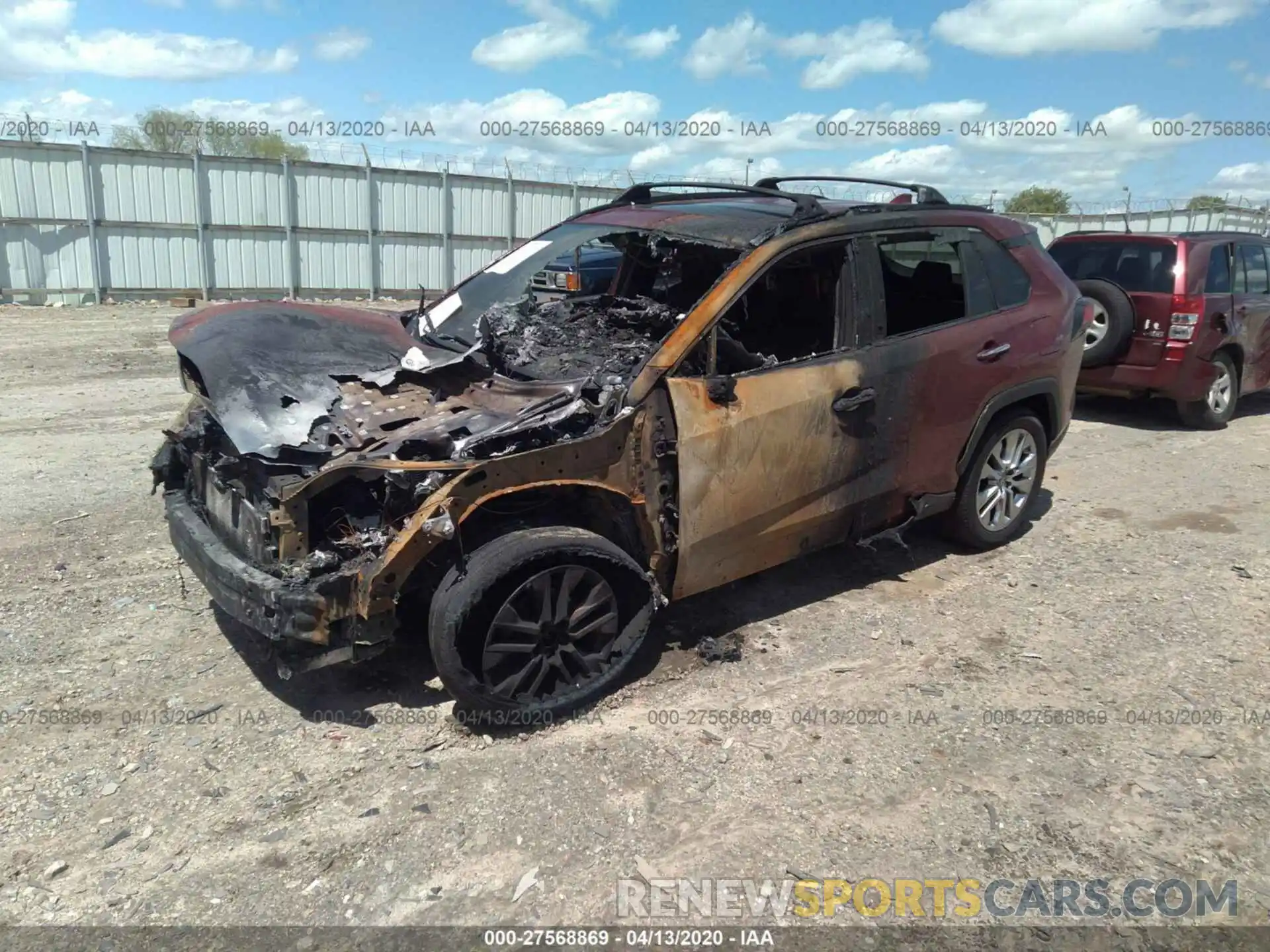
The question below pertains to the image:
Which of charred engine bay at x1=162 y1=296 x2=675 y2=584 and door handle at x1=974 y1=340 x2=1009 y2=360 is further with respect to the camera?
door handle at x1=974 y1=340 x2=1009 y2=360

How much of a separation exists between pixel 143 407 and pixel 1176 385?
9.31m

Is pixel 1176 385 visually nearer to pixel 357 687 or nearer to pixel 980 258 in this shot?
pixel 980 258

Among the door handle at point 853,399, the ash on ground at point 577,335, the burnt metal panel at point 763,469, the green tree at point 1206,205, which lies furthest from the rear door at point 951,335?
the green tree at point 1206,205

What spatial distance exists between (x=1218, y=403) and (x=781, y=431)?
22.3 feet

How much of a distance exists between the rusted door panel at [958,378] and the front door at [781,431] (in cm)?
22

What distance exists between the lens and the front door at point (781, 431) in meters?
3.65

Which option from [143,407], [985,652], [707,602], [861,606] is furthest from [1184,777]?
[143,407]

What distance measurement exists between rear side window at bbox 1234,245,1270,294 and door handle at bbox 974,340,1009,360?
5049mm

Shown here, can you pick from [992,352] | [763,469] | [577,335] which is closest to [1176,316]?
[992,352]

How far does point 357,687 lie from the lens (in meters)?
3.71

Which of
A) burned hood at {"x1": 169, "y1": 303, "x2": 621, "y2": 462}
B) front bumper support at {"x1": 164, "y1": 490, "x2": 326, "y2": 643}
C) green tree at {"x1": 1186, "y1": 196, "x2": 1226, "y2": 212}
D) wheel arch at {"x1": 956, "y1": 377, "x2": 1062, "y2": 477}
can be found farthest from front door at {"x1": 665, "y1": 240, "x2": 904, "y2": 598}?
green tree at {"x1": 1186, "y1": 196, "x2": 1226, "y2": 212}

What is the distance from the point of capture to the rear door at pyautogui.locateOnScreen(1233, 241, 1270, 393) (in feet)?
27.4

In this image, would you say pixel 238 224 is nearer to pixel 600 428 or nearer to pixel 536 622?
pixel 600 428

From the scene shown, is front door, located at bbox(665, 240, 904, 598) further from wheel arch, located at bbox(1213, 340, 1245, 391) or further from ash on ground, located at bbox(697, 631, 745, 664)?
wheel arch, located at bbox(1213, 340, 1245, 391)
